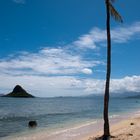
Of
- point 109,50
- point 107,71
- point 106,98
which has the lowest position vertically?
point 106,98

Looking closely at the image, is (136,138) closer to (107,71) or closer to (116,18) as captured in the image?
(107,71)

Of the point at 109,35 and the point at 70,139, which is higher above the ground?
the point at 109,35

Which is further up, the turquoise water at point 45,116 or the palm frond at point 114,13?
the palm frond at point 114,13

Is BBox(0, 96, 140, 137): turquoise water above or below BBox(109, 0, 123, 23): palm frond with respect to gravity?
below

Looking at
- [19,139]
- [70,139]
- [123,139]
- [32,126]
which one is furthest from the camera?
[32,126]

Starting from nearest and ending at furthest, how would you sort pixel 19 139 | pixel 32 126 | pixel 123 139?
pixel 123 139 → pixel 19 139 → pixel 32 126

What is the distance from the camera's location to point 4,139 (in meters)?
26.2

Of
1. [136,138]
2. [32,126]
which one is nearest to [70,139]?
[136,138]

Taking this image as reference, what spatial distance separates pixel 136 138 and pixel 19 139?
10.4m

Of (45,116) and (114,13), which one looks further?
(45,116)

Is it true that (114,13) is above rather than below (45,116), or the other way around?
above

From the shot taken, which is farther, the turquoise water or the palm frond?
the turquoise water

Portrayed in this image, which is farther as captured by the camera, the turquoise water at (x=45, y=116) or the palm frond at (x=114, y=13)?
the turquoise water at (x=45, y=116)

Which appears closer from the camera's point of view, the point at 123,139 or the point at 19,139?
the point at 123,139
